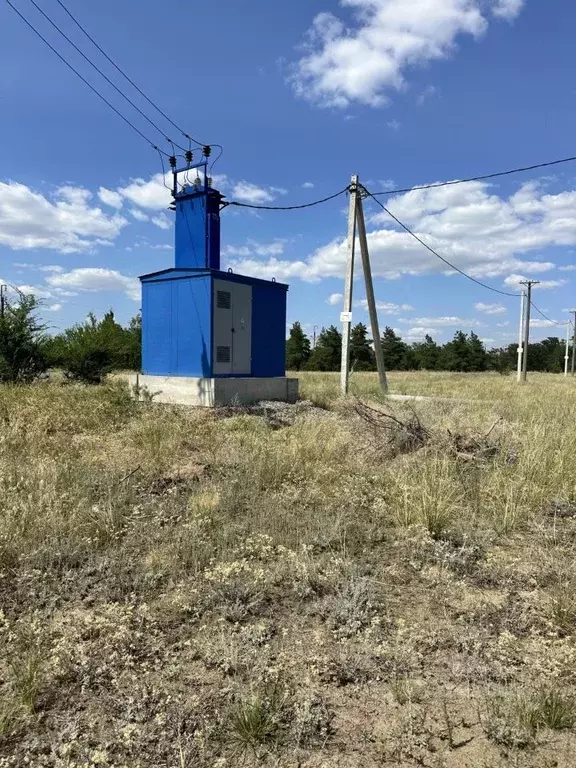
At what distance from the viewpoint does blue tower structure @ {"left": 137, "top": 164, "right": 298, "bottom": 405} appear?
11.0m

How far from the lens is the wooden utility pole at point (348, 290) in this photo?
46.3 feet

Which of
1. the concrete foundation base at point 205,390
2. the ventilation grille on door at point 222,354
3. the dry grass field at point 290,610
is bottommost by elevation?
the dry grass field at point 290,610

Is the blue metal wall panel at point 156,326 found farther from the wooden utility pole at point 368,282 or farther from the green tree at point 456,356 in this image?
the green tree at point 456,356

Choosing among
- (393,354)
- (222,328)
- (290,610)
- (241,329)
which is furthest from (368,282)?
(393,354)

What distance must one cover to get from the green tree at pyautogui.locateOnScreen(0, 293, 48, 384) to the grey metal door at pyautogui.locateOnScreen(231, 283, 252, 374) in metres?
5.58

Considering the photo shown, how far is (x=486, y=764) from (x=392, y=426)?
5724mm

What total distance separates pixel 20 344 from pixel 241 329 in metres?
5.91

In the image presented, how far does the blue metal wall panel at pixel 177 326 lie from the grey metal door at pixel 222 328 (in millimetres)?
183

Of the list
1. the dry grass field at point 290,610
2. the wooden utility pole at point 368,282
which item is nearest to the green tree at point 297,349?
the wooden utility pole at point 368,282

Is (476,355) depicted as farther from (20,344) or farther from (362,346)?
(20,344)

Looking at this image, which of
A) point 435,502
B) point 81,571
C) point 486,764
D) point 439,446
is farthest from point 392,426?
point 486,764

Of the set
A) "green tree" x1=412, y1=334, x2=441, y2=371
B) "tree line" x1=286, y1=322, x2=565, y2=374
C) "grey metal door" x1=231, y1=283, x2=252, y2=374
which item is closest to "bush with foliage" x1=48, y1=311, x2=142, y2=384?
"grey metal door" x1=231, y1=283, x2=252, y2=374

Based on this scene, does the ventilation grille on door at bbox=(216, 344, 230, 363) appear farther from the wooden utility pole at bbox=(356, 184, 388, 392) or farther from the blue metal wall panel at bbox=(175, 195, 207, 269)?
the wooden utility pole at bbox=(356, 184, 388, 392)

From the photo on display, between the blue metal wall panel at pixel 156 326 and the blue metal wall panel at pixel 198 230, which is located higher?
the blue metal wall panel at pixel 198 230
